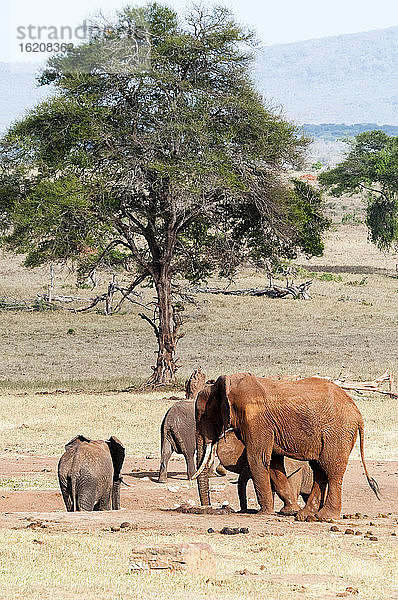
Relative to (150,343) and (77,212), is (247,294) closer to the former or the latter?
(150,343)

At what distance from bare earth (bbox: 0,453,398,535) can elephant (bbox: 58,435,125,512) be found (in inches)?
11.8

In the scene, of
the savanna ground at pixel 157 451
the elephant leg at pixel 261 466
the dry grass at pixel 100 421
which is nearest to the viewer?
the savanna ground at pixel 157 451

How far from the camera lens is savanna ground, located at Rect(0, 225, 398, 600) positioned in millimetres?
6898

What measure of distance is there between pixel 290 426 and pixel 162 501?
2.87 m

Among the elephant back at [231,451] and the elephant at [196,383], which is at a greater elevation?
the elephant at [196,383]

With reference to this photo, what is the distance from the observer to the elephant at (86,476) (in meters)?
10.1

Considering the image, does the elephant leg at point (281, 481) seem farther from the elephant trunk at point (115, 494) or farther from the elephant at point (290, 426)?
the elephant trunk at point (115, 494)

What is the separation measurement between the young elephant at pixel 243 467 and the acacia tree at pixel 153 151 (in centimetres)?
1145

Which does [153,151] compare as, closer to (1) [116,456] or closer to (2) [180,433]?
(2) [180,433]

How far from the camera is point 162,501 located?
12.0m

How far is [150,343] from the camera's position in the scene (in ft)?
114

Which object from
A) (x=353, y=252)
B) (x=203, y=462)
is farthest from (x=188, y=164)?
(x=353, y=252)

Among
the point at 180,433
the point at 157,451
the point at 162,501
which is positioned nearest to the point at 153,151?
the point at 157,451

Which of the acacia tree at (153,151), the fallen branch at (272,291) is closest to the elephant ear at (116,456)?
the acacia tree at (153,151)
